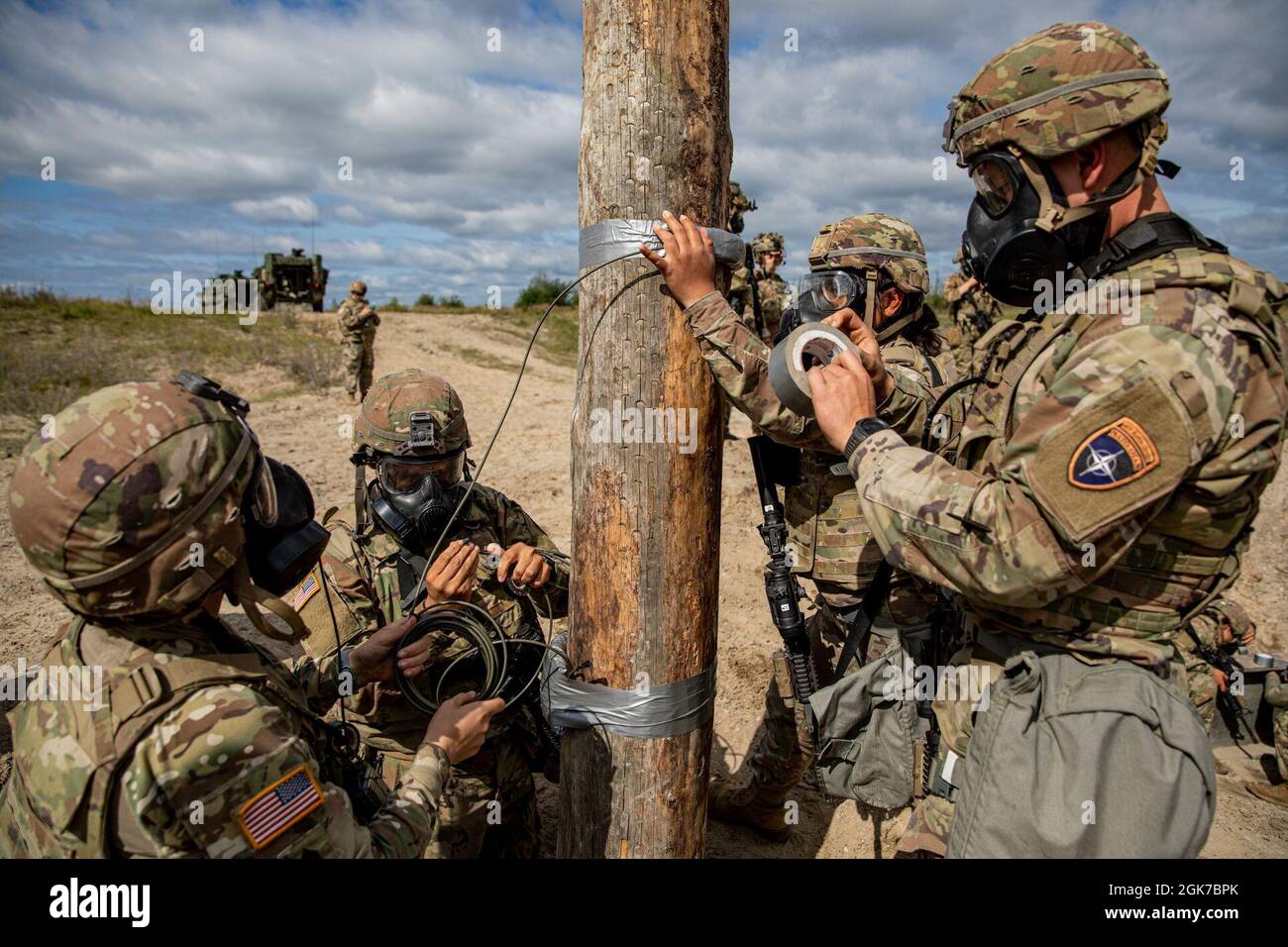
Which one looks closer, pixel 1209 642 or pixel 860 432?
pixel 860 432

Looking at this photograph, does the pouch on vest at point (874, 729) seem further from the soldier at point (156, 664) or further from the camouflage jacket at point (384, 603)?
the soldier at point (156, 664)

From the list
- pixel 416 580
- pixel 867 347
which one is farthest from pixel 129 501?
pixel 867 347

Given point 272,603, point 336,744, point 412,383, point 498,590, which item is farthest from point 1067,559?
point 412,383

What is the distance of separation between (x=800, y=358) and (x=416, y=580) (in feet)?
6.46

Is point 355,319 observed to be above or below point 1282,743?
above

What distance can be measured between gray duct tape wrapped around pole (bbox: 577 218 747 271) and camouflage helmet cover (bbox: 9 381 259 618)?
1.12 metres

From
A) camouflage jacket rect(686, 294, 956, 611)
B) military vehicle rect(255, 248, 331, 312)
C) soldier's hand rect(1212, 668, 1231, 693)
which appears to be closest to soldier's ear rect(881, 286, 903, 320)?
camouflage jacket rect(686, 294, 956, 611)

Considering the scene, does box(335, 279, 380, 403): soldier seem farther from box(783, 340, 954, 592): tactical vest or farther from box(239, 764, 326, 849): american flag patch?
box(239, 764, 326, 849): american flag patch

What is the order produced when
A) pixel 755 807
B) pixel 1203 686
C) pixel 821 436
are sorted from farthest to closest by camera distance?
1. pixel 1203 686
2. pixel 755 807
3. pixel 821 436

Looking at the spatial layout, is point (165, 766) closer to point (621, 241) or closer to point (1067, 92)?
point (621, 241)

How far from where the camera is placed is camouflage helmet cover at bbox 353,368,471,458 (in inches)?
130

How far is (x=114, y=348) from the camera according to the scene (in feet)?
52.7
